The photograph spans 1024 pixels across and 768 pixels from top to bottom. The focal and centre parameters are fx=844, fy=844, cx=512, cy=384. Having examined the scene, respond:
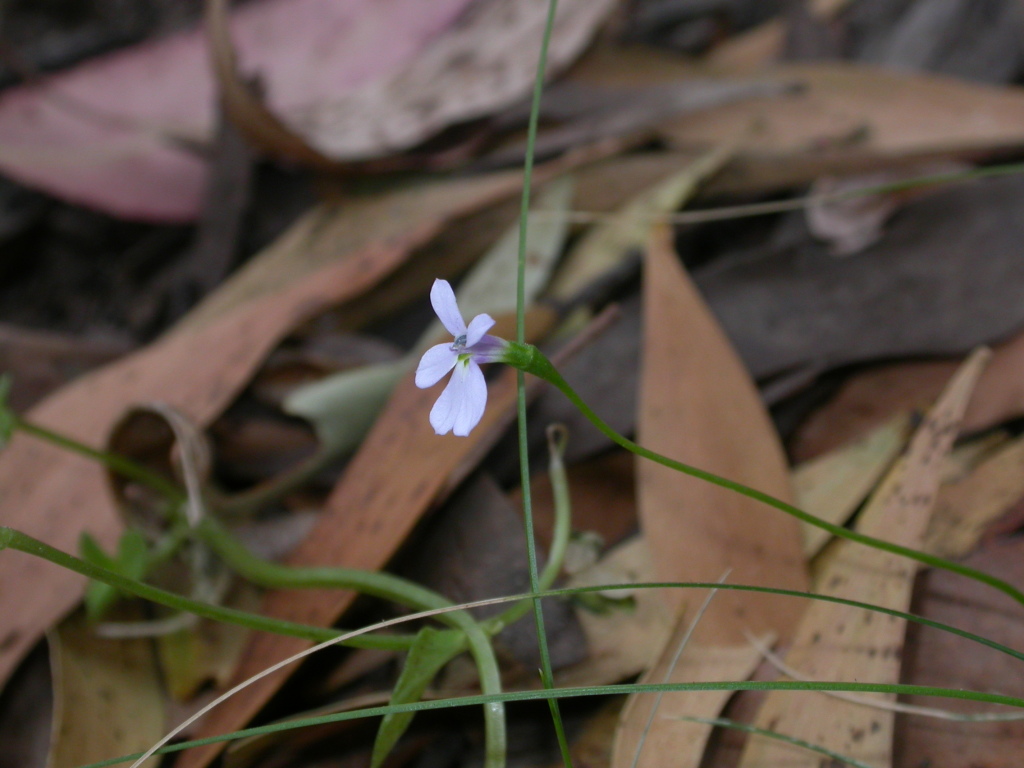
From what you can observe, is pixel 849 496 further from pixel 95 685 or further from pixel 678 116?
pixel 95 685

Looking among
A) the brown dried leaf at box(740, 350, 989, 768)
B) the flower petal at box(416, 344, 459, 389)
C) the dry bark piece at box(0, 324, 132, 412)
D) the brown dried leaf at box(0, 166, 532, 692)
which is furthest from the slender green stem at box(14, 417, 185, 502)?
the brown dried leaf at box(740, 350, 989, 768)

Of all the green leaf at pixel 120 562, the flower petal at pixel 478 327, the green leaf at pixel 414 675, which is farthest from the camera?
the green leaf at pixel 120 562

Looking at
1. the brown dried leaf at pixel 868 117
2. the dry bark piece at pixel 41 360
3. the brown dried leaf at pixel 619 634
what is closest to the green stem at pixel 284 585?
the brown dried leaf at pixel 619 634

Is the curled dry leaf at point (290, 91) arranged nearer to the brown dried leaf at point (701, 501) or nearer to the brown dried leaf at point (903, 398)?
the brown dried leaf at point (701, 501)

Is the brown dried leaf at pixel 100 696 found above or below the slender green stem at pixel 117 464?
below

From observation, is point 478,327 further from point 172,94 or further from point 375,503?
point 172,94

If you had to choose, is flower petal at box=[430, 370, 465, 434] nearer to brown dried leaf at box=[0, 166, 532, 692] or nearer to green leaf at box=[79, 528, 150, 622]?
green leaf at box=[79, 528, 150, 622]

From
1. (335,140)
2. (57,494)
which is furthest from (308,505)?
(335,140)
